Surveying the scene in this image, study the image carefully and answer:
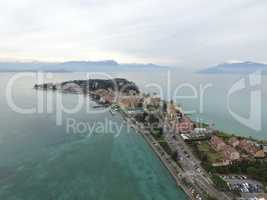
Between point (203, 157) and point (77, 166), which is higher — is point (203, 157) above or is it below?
above

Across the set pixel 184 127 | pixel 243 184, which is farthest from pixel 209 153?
pixel 184 127

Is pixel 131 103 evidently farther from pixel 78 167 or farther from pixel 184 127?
pixel 78 167

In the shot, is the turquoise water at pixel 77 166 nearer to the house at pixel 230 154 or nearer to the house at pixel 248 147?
A: the house at pixel 230 154

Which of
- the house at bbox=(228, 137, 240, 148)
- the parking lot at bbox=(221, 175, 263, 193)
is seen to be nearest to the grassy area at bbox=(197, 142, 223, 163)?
the house at bbox=(228, 137, 240, 148)

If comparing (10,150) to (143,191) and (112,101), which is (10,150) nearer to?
(143,191)

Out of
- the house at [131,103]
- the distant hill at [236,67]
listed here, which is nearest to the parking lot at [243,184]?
the house at [131,103]

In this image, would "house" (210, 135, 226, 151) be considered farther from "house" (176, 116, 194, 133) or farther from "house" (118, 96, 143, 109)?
"house" (118, 96, 143, 109)

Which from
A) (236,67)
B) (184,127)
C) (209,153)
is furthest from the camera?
(236,67)
